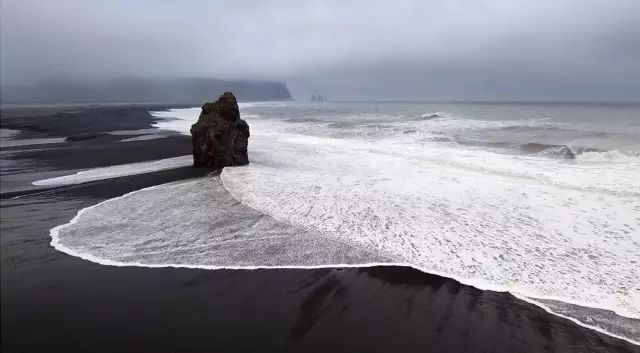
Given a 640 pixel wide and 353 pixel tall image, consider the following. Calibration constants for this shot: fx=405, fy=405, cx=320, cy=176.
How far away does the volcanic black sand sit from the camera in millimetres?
4328

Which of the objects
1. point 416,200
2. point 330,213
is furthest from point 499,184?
point 330,213

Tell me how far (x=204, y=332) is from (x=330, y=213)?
4.93 metres

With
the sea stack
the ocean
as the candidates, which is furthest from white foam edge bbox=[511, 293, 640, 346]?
the sea stack

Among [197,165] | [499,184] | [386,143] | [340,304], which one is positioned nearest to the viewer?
[340,304]

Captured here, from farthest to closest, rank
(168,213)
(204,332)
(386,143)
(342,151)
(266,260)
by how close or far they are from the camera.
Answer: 1. (386,143)
2. (342,151)
3. (168,213)
4. (266,260)
5. (204,332)

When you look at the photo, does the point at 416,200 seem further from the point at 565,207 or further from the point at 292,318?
the point at 292,318

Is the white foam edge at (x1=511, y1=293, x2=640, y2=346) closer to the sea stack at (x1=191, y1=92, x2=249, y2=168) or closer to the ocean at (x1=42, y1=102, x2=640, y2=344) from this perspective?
the ocean at (x1=42, y1=102, x2=640, y2=344)

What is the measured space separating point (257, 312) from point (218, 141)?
34.6ft

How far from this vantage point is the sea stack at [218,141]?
14.6 meters

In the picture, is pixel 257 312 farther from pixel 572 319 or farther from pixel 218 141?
pixel 218 141

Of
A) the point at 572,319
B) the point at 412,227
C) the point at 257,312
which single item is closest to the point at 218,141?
the point at 412,227

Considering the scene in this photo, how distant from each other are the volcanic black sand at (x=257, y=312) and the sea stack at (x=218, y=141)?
8013 mm

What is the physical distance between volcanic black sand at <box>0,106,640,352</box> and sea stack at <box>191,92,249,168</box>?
8.01m

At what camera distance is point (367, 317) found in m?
4.92
